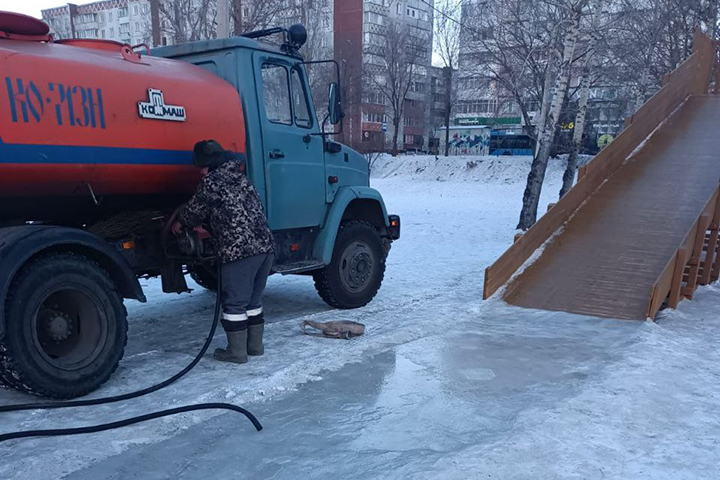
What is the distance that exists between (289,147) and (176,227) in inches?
60.8

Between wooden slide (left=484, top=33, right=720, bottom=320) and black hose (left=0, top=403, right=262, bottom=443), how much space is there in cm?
391

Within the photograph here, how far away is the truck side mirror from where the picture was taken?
19.2 ft

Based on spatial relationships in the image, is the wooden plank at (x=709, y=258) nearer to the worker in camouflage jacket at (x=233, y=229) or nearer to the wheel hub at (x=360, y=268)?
the wheel hub at (x=360, y=268)

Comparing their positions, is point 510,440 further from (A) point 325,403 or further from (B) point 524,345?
(B) point 524,345

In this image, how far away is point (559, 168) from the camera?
2916cm

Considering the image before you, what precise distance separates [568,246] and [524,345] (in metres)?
2.89

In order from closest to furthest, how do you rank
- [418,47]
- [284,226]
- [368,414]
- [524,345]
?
[368,414]
[524,345]
[284,226]
[418,47]

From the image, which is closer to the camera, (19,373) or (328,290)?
(19,373)

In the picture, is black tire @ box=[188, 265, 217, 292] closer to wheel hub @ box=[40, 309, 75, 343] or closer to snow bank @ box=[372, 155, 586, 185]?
wheel hub @ box=[40, 309, 75, 343]

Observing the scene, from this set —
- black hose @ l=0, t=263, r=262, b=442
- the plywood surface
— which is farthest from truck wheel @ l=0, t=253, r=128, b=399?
the plywood surface

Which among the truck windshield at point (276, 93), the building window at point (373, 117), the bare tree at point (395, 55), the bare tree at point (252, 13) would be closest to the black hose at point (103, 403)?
the truck windshield at point (276, 93)

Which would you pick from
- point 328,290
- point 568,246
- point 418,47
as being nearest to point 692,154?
point 568,246

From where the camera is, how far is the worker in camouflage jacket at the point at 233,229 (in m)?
4.58

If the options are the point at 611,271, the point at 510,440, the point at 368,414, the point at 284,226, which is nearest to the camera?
the point at 510,440
